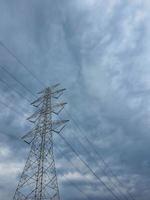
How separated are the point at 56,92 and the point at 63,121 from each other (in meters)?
6.54

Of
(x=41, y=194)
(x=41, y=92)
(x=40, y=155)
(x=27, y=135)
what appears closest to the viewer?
(x=41, y=194)

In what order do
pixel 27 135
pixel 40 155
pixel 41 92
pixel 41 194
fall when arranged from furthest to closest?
pixel 41 92 → pixel 27 135 → pixel 40 155 → pixel 41 194

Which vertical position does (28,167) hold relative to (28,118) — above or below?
below

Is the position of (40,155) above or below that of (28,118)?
below

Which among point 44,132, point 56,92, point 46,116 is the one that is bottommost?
point 44,132

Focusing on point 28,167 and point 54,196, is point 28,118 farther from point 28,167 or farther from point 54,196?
point 54,196

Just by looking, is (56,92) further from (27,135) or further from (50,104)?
(27,135)

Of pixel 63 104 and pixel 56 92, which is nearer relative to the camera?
pixel 63 104

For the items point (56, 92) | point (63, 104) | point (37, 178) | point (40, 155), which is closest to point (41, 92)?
point (56, 92)

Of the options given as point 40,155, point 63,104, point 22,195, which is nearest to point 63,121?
point 63,104

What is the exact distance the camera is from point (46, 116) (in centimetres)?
4850

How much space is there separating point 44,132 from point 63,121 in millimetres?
3809

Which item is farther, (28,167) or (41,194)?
(28,167)

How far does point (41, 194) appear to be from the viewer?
131 feet
